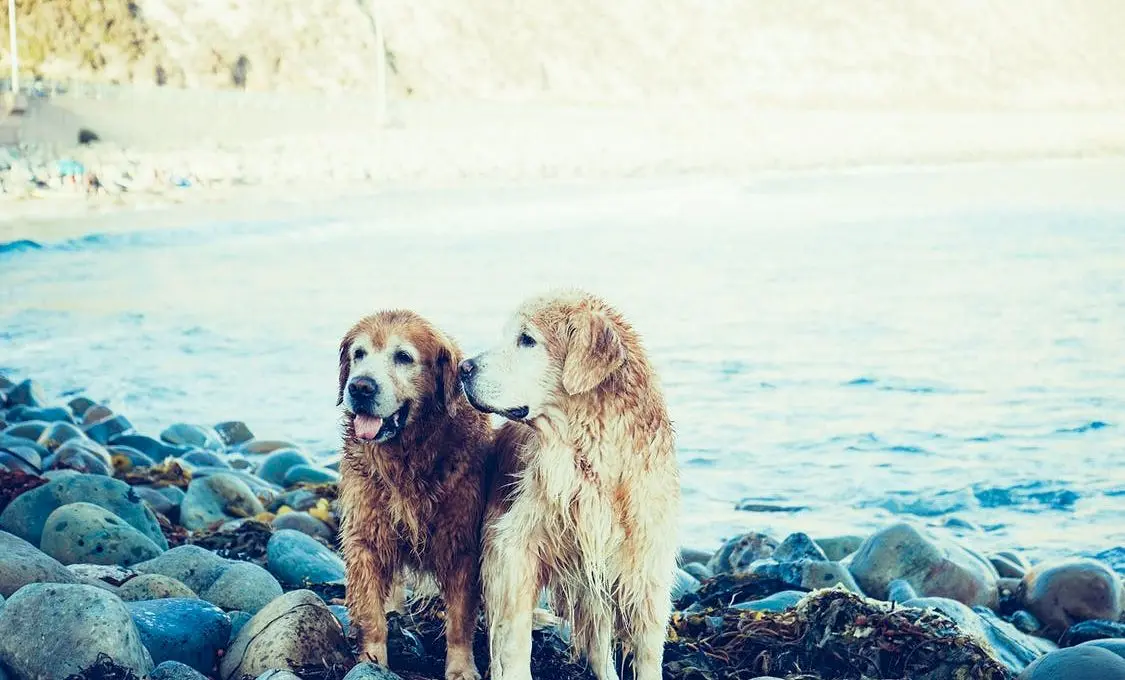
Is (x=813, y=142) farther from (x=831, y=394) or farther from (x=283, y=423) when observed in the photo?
(x=283, y=423)

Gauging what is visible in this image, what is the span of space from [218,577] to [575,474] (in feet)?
6.78

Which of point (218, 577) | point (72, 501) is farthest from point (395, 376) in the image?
point (72, 501)

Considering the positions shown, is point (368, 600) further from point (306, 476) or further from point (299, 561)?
point (306, 476)

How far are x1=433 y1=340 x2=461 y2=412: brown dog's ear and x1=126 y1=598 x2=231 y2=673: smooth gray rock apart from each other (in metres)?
1.25

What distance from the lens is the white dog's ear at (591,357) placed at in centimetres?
433

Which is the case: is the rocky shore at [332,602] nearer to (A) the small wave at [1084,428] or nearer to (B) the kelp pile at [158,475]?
(B) the kelp pile at [158,475]

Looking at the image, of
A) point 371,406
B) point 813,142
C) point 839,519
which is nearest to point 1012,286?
point 839,519

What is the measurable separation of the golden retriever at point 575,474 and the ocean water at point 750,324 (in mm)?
4368

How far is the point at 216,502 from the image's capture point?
8.41 meters

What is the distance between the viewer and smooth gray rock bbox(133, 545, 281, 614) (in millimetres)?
5426

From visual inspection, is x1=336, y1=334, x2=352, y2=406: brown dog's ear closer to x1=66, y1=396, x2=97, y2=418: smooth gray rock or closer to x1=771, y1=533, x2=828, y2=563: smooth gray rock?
x1=771, y1=533, x2=828, y2=563: smooth gray rock

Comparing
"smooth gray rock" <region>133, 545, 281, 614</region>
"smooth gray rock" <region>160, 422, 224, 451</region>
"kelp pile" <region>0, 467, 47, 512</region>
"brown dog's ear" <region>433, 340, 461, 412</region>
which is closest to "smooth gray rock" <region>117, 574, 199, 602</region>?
"smooth gray rock" <region>133, 545, 281, 614</region>

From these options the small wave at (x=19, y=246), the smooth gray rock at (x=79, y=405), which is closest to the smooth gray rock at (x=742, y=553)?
the smooth gray rock at (x=79, y=405)

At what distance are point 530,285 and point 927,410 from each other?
1146 cm
